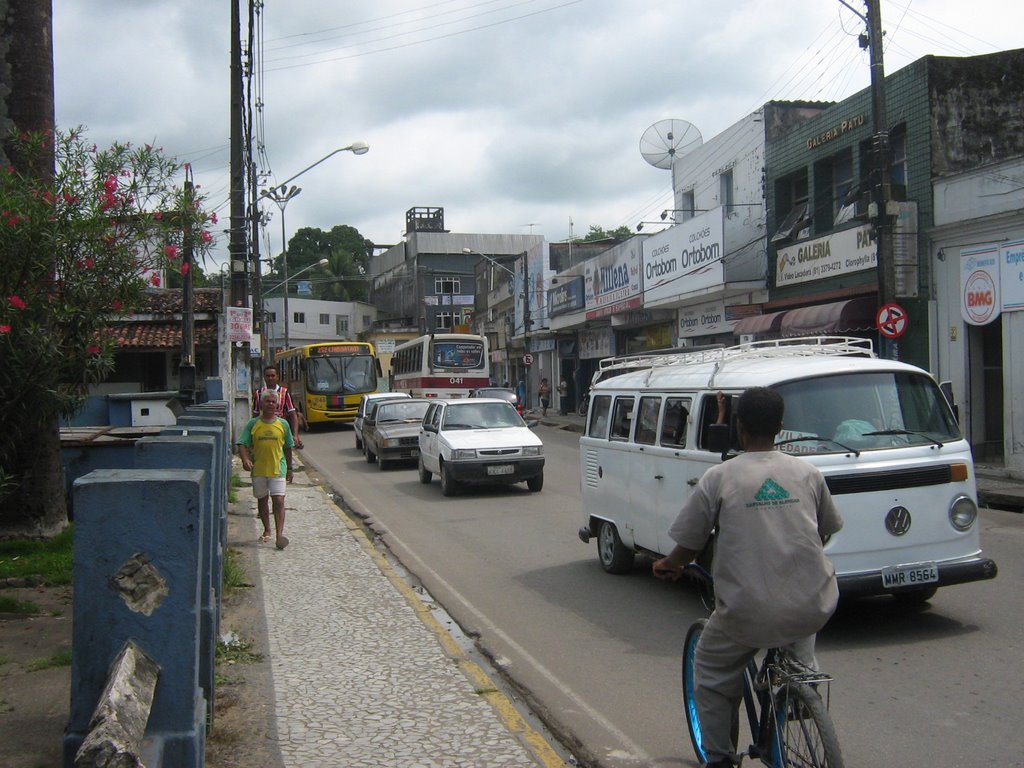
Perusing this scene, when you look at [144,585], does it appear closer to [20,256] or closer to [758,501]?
[758,501]

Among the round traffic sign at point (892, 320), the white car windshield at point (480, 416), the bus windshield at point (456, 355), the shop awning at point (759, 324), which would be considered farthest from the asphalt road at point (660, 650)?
the bus windshield at point (456, 355)

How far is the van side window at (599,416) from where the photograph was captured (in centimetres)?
980

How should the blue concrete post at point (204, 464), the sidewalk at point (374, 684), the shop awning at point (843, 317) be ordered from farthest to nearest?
the shop awning at point (843, 317), the sidewalk at point (374, 684), the blue concrete post at point (204, 464)

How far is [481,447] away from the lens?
53.7 ft

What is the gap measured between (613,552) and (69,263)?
17.8 ft

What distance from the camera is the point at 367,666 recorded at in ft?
21.3

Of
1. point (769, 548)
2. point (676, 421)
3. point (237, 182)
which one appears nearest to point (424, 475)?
point (237, 182)

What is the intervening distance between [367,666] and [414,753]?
64.8 inches

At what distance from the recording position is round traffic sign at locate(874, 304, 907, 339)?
17875 millimetres

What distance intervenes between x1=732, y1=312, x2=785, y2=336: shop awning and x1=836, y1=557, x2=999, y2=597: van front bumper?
17433mm

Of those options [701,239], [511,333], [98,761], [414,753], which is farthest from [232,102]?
[511,333]

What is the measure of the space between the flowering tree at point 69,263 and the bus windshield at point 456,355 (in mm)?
27876

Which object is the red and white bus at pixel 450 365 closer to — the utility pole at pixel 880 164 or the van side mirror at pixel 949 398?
the utility pole at pixel 880 164

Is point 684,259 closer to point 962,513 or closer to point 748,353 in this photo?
point 748,353
